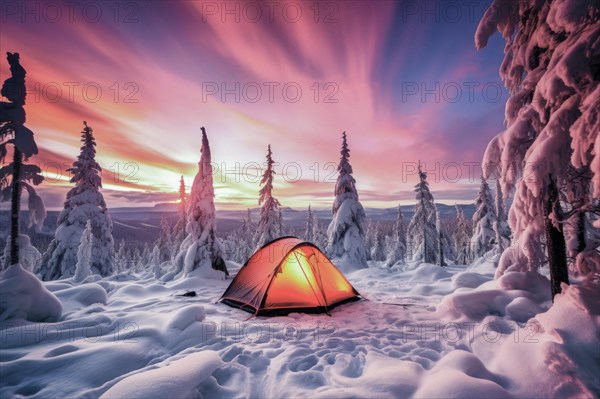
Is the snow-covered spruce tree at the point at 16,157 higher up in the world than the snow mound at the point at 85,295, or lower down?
higher up

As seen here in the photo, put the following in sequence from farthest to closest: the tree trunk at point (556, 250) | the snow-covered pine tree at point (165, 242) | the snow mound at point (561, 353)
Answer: the snow-covered pine tree at point (165, 242)
the tree trunk at point (556, 250)
the snow mound at point (561, 353)

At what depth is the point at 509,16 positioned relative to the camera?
18.4 feet

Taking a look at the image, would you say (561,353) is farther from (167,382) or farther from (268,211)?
(268,211)

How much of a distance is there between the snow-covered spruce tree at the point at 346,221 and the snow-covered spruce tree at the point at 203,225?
10154mm

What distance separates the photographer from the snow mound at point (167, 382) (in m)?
3.22

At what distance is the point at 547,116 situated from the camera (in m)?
4.87

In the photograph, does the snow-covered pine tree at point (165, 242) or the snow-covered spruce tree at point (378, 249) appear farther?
the snow-covered spruce tree at point (378, 249)

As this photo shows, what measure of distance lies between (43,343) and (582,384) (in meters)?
9.09

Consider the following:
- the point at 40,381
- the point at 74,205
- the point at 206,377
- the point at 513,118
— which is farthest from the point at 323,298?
the point at 74,205

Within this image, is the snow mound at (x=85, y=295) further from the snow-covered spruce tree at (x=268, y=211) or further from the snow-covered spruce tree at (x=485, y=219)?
the snow-covered spruce tree at (x=485, y=219)

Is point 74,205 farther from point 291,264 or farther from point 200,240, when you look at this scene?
point 291,264

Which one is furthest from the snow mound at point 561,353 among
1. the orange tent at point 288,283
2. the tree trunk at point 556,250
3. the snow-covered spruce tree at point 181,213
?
the snow-covered spruce tree at point 181,213

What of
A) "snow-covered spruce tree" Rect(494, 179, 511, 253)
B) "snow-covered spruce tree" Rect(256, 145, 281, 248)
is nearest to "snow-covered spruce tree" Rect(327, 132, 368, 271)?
"snow-covered spruce tree" Rect(256, 145, 281, 248)

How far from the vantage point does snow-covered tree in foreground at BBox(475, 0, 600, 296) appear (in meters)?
3.50
